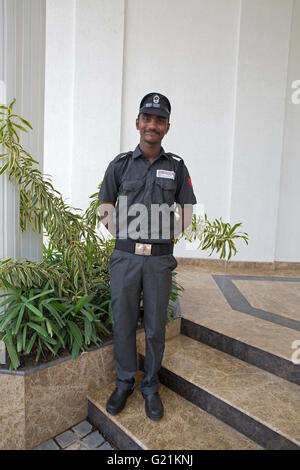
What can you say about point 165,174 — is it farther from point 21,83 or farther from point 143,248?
point 21,83

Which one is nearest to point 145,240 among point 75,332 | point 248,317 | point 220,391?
point 75,332

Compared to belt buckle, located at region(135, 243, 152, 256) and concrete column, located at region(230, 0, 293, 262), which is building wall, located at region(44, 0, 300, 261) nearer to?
concrete column, located at region(230, 0, 293, 262)

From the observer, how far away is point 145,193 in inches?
66.4

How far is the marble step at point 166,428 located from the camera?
5.17 feet

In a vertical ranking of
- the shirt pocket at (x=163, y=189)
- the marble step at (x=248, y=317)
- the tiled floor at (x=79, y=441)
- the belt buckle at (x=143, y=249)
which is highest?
the shirt pocket at (x=163, y=189)

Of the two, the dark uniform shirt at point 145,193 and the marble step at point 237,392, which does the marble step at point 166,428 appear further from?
the dark uniform shirt at point 145,193

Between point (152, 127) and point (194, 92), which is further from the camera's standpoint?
point (194, 92)

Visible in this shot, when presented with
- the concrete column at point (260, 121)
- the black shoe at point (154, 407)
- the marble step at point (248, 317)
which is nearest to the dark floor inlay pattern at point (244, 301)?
the marble step at point (248, 317)

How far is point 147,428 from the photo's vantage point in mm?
1650

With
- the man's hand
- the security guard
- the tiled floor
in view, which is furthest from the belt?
the tiled floor

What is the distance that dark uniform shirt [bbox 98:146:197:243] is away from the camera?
5.48 feet

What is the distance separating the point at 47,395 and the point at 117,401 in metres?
0.38

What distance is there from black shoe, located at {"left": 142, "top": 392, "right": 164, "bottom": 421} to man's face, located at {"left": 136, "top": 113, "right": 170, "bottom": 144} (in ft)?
4.54

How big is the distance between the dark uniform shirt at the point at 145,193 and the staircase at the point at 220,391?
93 cm
